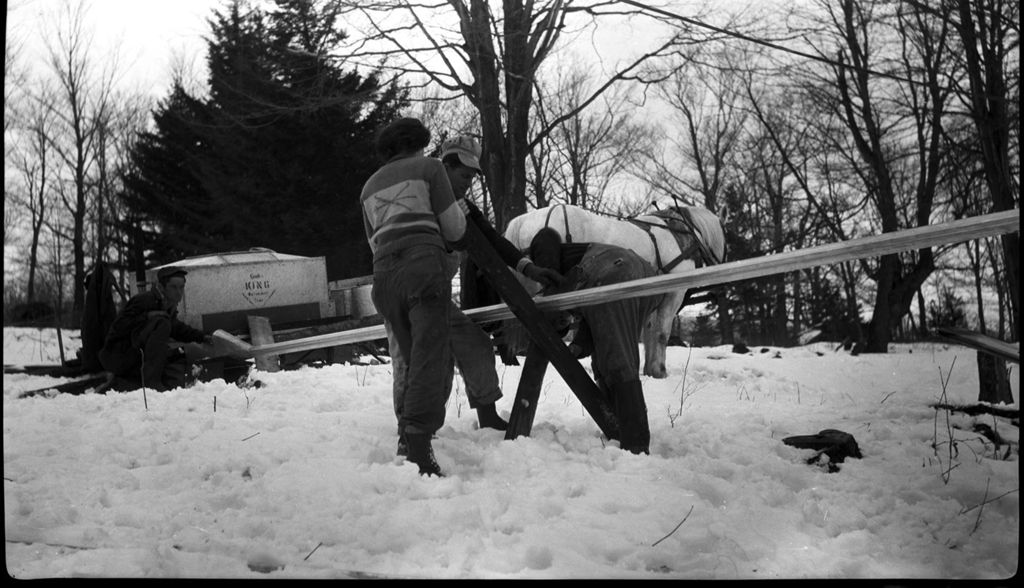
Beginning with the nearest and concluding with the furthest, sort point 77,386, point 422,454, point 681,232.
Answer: point 422,454 → point 77,386 → point 681,232

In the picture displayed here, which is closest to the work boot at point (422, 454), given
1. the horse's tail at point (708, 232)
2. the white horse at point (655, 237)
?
the white horse at point (655, 237)

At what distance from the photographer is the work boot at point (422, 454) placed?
327cm

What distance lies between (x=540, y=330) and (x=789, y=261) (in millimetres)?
1264

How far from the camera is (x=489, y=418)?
14.0ft

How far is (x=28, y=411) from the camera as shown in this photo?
17.4ft

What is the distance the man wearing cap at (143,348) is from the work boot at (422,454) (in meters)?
4.02

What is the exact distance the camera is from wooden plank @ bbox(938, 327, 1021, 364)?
2443 mm

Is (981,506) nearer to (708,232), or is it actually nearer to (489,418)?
(489,418)

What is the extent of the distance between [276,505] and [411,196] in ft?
4.70

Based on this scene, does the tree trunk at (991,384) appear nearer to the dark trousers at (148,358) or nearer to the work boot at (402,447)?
the work boot at (402,447)

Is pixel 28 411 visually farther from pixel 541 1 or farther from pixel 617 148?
pixel 617 148

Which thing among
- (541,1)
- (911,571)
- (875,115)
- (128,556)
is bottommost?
(911,571)

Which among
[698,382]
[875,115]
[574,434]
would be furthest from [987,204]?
[574,434]

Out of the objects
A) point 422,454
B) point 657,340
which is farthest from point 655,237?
point 422,454
